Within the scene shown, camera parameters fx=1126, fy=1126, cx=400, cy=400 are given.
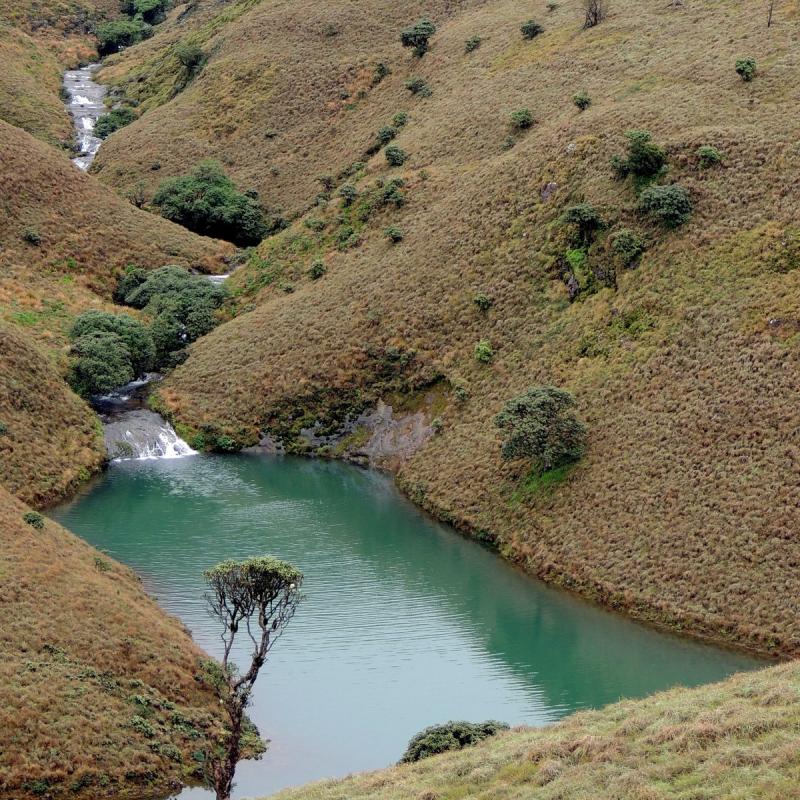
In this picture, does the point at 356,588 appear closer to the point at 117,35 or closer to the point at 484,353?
the point at 484,353

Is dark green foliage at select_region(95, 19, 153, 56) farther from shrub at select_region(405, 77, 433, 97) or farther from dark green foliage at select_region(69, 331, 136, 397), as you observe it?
dark green foliage at select_region(69, 331, 136, 397)

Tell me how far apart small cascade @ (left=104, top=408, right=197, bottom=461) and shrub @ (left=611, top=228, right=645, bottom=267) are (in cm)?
3333

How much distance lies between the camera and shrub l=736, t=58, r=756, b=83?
8600 cm

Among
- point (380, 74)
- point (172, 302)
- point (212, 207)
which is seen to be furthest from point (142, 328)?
point (380, 74)

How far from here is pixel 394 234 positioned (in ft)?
300

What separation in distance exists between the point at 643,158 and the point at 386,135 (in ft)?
126

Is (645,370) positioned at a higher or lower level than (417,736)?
higher

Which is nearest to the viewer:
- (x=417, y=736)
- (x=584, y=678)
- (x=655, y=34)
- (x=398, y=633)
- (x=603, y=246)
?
(x=417, y=736)

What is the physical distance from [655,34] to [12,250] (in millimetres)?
60638

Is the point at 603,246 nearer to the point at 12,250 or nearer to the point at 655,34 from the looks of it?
the point at 655,34

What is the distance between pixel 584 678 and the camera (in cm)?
5091

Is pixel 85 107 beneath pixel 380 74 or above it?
beneath

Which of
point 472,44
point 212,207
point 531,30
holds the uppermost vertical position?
point 531,30

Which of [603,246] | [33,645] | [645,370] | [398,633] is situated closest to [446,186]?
[603,246]
